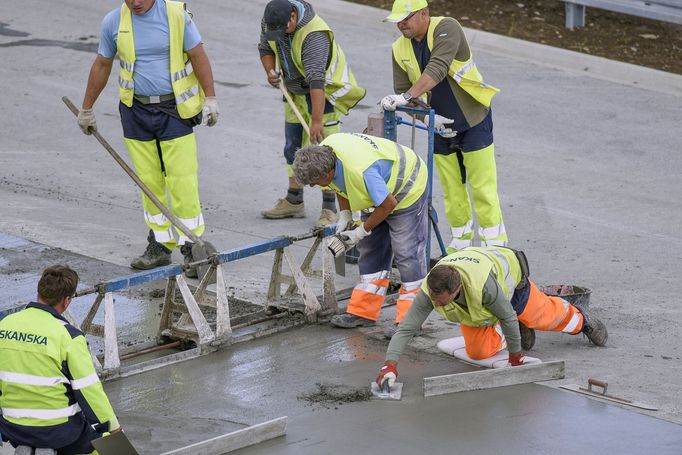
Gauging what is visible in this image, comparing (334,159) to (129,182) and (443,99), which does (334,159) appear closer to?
(443,99)

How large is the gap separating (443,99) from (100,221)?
3185mm

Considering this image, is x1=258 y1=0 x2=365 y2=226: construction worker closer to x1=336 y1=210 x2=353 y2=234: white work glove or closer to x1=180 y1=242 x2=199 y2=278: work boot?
x1=180 y1=242 x2=199 y2=278: work boot

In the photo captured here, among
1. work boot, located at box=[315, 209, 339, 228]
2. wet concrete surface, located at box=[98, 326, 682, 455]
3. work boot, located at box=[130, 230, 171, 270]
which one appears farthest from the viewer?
work boot, located at box=[315, 209, 339, 228]

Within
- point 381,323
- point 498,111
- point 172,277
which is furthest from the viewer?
point 498,111

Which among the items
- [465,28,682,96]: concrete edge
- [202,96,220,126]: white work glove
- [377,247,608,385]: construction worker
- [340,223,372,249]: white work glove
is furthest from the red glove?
[465,28,682,96]: concrete edge

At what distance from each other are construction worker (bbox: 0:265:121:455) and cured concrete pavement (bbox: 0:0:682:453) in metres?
1.33

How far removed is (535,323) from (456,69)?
1.89m

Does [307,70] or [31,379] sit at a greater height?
[307,70]

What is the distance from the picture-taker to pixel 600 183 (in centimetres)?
1008

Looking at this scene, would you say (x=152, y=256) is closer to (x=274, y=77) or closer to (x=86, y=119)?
(x=86, y=119)

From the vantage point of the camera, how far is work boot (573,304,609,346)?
687cm

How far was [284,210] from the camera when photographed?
372 inches

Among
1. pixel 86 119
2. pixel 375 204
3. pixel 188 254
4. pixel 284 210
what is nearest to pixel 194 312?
pixel 375 204

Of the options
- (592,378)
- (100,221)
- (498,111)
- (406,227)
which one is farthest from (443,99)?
(498,111)
